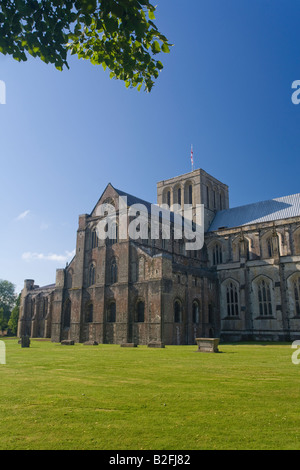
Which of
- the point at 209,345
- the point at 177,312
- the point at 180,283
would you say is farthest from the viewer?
the point at 180,283

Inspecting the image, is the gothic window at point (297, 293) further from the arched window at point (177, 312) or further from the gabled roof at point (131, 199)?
the gabled roof at point (131, 199)

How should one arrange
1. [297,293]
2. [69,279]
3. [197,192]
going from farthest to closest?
[197,192]
[69,279]
[297,293]

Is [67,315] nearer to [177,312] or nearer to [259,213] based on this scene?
[177,312]

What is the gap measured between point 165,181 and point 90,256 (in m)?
23.9

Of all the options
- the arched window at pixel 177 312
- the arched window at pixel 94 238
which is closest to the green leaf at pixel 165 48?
the arched window at pixel 177 312

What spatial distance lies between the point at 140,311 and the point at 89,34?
30562 mm

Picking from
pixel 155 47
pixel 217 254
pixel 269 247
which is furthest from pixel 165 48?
pixel 217 254

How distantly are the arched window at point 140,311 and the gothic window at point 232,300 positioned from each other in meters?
12.6

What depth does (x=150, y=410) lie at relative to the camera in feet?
25.0

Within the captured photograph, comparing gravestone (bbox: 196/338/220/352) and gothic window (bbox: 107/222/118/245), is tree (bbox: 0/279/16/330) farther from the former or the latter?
gravestone (bbox: 196/338/220/352)

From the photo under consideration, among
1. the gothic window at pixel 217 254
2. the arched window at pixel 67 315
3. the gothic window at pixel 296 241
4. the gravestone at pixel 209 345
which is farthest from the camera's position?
the gothic window at pixel 217 254

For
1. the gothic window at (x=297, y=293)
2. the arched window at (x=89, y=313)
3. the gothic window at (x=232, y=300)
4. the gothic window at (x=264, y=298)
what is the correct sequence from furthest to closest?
the gothic window at (x=232, y=300)
the arched window at (x=89, y=313)
the gothic window at (x=264, y=298)
the gothic window at (x=297, y=293)

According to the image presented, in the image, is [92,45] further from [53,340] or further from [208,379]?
[53,340]

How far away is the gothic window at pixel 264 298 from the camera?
4041 cm
